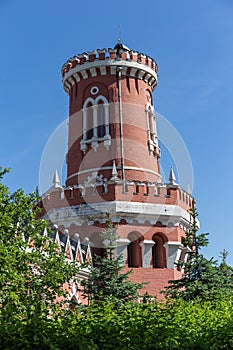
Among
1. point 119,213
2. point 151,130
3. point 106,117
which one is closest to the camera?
point 119,213

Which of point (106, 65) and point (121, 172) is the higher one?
point (106, 65)

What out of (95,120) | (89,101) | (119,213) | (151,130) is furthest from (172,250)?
(89,101)

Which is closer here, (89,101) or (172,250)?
(172,250)

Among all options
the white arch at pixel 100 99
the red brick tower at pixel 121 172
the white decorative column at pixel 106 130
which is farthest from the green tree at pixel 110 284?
the white arch at pixel 100 99

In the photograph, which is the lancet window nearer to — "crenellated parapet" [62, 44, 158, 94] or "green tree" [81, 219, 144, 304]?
"crenellated parapet" [62, 44, 158, 94]

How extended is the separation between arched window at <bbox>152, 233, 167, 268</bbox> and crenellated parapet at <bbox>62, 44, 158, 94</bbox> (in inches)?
350

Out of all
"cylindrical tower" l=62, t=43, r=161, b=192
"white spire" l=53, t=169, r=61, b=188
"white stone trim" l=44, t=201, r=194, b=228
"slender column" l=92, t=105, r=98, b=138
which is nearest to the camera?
"white stone trim" l=44, t=201, r=194, b=228

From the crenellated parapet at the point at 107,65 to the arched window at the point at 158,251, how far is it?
29.2 ft

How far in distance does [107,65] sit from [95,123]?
3107 millimetres

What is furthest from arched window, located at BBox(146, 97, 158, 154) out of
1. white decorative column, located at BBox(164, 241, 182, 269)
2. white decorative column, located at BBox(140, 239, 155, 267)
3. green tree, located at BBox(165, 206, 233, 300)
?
green tree, located at BBox(165, 206, 233, 300)

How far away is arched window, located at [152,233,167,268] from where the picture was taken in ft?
78.2

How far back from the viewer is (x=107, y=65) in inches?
1058

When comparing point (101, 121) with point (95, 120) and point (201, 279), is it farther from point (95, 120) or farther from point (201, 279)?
point (201, 279)

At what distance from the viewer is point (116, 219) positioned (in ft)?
75.5
